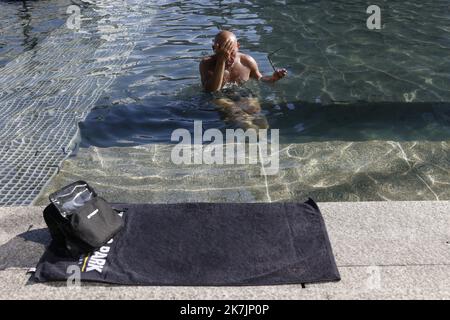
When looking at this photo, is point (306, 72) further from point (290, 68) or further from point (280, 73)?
point (280, 73)

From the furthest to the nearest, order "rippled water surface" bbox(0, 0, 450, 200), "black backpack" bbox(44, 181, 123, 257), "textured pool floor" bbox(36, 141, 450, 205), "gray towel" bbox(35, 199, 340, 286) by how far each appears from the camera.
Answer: "rippled water surface" bbox(0, 0, 450, 200)
"textured pool floor" bbox(36, 141, 450, 205)
"black backpack" bbox(44, 181, 123, 257)
"gray towel" bbox(35, 199, 340, 286)

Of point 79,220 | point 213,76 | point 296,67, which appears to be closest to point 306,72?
point 296,67

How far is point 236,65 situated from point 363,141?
211cm

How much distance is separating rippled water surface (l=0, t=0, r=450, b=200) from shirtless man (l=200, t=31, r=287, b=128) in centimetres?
19

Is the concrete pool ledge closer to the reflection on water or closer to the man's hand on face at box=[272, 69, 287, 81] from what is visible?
the man's hand on face at box=[272, 69, 287, 81]

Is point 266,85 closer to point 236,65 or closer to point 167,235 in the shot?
point 236,65

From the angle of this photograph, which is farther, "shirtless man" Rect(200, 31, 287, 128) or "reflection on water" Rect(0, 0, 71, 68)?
"reflection on water" Rect(0, 0, 71, 68)

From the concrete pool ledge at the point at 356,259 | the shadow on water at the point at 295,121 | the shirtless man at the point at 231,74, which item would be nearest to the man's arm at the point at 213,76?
the shirtless man at the point at 231,74

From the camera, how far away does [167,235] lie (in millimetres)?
3281

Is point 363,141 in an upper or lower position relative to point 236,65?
lower

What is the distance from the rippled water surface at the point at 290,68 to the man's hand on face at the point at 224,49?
0.71m

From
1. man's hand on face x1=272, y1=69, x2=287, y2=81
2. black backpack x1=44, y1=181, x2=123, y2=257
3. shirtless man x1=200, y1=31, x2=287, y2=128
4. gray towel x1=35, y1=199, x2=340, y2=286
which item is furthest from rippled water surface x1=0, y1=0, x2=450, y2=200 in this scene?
black backpack x1=44, y1=181, x2=123, y2=257

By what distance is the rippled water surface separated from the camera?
5.79 meters

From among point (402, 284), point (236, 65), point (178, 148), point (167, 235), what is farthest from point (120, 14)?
point (402, 284)
